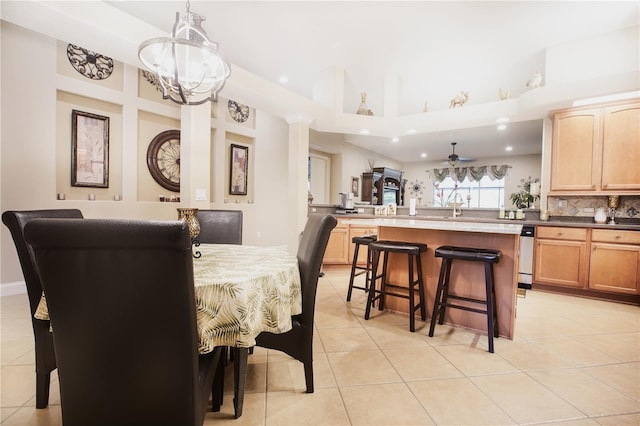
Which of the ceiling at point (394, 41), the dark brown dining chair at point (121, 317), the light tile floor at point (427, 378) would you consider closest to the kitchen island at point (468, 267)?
the light tile floor at point (427, 378)

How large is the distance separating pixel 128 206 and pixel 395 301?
12.0 feet

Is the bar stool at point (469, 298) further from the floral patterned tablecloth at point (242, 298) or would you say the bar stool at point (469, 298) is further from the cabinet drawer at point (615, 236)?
the cabinet drawer at point (615, 236)

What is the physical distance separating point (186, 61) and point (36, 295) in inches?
59.8

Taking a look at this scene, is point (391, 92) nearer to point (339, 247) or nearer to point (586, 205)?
point (339, 247)

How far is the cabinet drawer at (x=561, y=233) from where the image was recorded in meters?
3.38

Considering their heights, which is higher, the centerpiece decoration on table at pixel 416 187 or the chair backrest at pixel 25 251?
the centerpiece decoration on table at pixel 416 187

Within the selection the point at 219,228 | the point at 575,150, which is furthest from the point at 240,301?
the point at 575,150

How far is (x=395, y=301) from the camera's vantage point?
9.43ft

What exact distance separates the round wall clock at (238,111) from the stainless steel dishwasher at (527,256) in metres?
4.86

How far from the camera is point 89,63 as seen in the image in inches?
138

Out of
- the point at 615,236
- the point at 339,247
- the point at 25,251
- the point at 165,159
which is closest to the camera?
the point at 25,251

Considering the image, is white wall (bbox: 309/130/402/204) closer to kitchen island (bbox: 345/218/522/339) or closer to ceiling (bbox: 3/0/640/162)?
ceiling (bbox: 3/0/640/162)

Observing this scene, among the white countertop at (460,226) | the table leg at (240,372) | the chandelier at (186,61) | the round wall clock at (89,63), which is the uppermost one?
the round wall clock at (89,63)

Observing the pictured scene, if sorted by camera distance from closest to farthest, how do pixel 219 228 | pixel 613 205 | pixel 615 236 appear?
pixel 219 228 < pixel 615 236 < pixel 613 205
